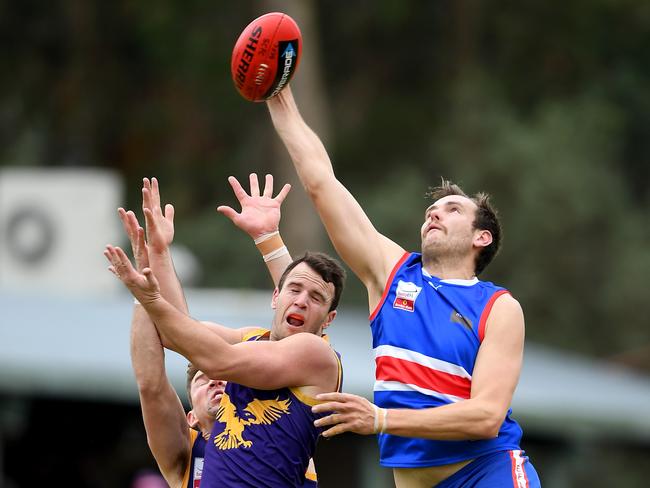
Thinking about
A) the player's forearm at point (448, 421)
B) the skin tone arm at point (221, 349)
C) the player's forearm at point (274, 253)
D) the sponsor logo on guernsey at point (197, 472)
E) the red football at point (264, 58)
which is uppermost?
the red football at point (264, 58)

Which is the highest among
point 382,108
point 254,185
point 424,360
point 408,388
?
point 382,108

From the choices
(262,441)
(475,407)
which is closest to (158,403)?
(262,441)

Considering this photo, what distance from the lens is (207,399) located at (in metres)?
5.88

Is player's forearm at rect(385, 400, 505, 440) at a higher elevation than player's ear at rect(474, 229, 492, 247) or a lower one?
lower

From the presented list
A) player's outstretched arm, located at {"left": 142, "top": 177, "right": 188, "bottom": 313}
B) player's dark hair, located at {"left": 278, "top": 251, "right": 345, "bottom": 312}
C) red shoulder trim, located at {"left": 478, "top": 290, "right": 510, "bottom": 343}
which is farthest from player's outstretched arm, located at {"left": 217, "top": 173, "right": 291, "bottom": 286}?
red shoulder trim, located at {"left": 478, "top": 290, "right": 510, "bottom": 343}

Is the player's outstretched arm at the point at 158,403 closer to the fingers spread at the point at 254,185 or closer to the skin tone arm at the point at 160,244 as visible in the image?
the skin tone arm at the point at 160,244

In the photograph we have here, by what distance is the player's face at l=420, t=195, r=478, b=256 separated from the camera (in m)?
5.60

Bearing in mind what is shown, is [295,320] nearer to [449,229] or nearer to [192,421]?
[449,229]

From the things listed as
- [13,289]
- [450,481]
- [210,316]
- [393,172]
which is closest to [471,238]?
[450,481]

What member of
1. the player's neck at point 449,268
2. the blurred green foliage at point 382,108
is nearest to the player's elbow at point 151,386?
the player's neck at point 449,268

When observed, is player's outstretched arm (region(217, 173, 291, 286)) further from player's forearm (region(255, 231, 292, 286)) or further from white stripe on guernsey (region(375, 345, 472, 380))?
white stripe on guernsey (region(375, 345, 472, 380))

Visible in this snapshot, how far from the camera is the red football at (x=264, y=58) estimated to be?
599cm

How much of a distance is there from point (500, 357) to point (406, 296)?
52 cm

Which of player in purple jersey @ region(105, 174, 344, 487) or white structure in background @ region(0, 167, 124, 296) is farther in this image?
white structure in background @ region(0, 167, 124, 296)
